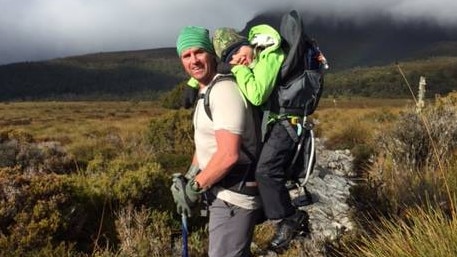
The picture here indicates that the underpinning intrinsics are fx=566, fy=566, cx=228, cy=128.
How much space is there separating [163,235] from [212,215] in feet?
7.91

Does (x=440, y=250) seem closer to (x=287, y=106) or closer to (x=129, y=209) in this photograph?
(x=287, y=106)

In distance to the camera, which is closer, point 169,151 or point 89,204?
point 89,204

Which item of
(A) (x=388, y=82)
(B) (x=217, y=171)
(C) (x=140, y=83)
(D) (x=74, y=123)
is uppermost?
(B) (x=217, y=171)

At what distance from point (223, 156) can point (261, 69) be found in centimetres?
56

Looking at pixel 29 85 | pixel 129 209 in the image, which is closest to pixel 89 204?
pixel 129 209

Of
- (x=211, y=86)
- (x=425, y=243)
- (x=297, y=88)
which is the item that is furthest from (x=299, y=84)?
(x=425, y=243)

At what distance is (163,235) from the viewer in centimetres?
561

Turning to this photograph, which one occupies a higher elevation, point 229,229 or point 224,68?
point 224,68

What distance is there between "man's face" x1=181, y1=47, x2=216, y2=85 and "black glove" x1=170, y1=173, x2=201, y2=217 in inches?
23.4

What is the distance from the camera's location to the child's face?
3.31 m

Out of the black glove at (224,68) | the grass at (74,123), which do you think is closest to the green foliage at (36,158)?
the black glove at (224,68)

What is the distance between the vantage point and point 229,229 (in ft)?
10.6

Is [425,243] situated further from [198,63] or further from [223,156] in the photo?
[198,63]

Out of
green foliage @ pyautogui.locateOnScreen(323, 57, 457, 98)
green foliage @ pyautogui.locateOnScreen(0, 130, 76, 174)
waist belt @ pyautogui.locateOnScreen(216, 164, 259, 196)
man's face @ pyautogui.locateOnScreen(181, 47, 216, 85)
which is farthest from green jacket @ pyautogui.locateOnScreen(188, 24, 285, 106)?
green foliage @ pyautogui.locateOnScreen(323, 57, 457, 98)
